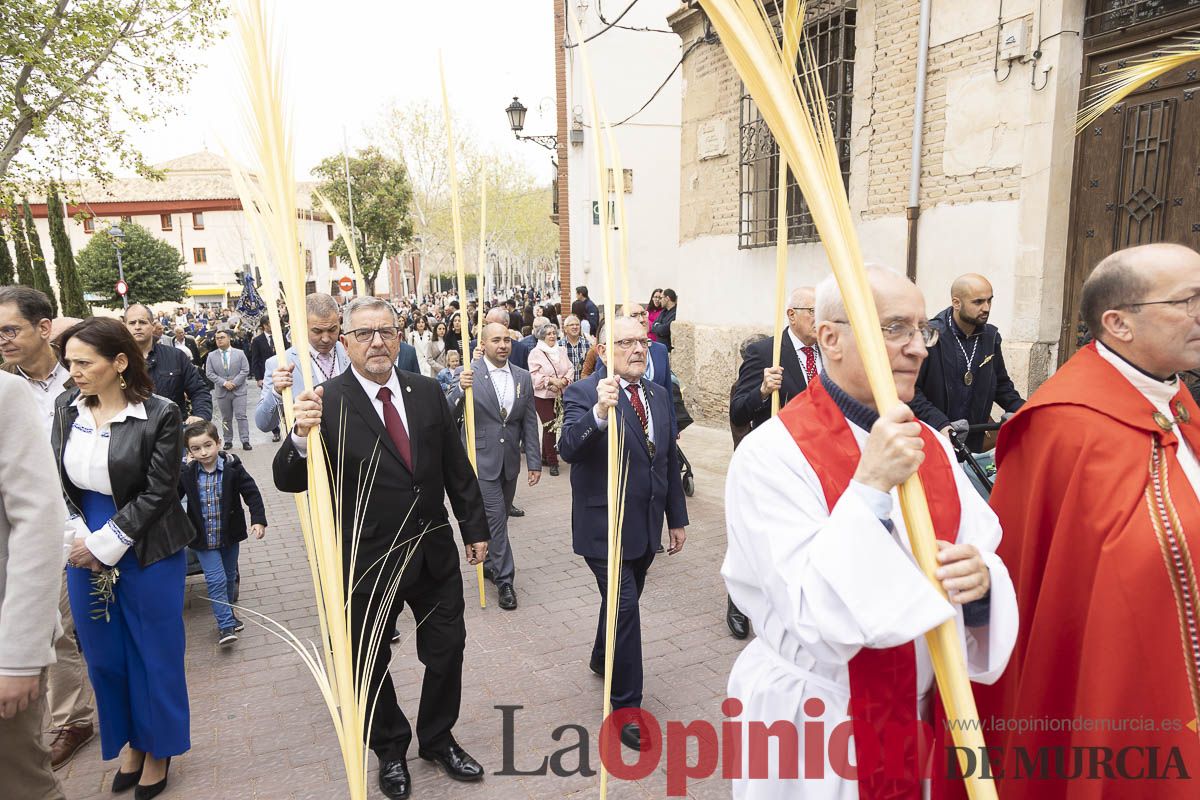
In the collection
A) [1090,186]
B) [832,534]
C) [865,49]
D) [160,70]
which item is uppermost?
[160,70]

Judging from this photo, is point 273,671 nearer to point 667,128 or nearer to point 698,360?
point 698,360

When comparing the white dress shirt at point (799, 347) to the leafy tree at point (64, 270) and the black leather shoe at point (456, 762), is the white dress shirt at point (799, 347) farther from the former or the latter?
the leafy tree at point (64, 270)

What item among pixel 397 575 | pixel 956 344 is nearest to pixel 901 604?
pixel 397 575

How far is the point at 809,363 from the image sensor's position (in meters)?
4.34

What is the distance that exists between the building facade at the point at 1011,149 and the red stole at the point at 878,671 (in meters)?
5.03

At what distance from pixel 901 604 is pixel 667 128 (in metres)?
18.9

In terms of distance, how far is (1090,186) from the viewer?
601 cm

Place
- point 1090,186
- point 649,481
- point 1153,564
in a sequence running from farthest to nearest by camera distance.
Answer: point 1090,186 < point 649,481 < point 1153,564

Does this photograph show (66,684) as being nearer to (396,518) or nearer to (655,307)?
(396,518)

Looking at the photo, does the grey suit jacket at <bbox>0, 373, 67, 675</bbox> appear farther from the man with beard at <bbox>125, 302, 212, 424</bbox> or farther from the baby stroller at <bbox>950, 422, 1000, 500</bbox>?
the man with beard at <bbox>125, 302, 212, 424</bbox>

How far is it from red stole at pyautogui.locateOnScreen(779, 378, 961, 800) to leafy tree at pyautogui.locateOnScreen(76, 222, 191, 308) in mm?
54532

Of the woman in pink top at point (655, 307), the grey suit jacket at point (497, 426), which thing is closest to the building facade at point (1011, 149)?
the woman in pink top at point (655, 307)

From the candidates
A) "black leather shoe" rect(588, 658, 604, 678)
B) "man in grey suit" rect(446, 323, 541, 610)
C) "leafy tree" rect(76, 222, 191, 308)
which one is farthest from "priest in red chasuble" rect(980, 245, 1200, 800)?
"leafy tree" rect(76, 222, 191, 308)

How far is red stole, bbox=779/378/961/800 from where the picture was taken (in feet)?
5.77
